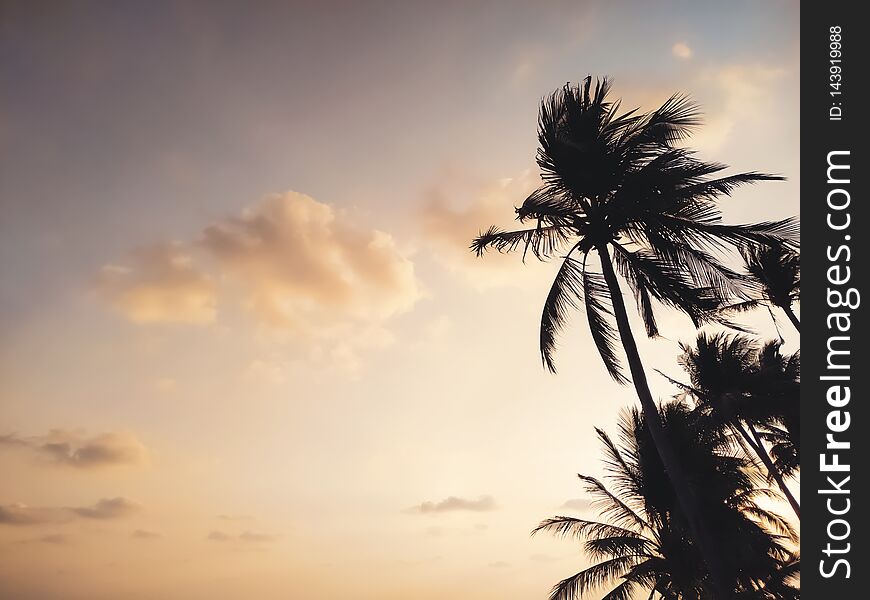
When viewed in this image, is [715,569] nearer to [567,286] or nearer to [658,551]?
[567,286]

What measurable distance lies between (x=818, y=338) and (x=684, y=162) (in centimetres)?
495

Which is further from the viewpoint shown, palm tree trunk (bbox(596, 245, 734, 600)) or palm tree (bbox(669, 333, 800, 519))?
palm tree (bbox(669, 333, 800, 519))

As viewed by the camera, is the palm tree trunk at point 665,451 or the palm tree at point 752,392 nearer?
the palm tree trunk at point 665,451

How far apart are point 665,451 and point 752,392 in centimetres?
747

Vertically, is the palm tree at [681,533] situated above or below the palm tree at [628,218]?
below

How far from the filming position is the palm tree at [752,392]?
1405 cm

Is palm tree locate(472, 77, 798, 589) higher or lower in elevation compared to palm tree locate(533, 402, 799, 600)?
higher

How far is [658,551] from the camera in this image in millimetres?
16141

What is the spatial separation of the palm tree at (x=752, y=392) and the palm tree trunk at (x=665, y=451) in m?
2.75

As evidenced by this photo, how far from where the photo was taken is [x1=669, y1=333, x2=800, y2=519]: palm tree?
46.1 feet

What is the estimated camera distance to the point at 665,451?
34.1ft

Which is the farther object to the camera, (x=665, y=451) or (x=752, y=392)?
(x=752, y=392)

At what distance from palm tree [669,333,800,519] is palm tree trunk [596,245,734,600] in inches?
108

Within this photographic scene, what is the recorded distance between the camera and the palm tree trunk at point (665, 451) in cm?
962
